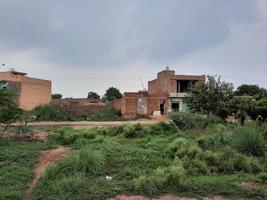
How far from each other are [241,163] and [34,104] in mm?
45302

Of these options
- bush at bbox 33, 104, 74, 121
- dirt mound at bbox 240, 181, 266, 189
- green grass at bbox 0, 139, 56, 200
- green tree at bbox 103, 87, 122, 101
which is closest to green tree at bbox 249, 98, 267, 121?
green grass at bbox 0, 139, 56, 200

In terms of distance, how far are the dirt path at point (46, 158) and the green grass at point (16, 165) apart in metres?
0.13

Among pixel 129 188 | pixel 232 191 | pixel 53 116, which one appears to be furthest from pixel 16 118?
pixel 53 116

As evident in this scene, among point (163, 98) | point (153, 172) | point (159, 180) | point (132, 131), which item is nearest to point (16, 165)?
point (153, 172)

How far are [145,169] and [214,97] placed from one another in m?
16.2

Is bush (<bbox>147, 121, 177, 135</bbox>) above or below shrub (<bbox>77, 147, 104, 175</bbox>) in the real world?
above

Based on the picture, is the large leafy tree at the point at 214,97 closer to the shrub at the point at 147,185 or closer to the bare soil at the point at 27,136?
the bare soil at the point at 27,136

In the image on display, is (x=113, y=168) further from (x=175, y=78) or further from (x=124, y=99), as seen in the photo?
(x=175, y=78)

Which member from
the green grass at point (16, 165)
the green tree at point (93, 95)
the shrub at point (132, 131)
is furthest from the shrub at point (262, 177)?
the green tree at point (93, 95)

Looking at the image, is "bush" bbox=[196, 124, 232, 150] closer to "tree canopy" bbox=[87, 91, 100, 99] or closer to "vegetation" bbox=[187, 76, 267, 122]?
"vegetation" bbox=[187, 76, 267, 122]

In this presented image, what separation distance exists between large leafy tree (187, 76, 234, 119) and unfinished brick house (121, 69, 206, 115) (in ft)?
66.2

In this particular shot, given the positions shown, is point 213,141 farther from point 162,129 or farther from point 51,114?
point 51,114

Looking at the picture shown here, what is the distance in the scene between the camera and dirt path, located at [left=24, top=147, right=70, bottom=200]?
10.5m

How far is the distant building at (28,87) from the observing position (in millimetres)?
52469
